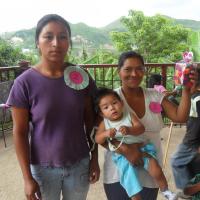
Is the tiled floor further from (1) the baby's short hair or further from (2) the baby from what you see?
(1) the baby's short hair

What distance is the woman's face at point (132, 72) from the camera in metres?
1.34

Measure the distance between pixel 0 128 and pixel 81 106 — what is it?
348 cm

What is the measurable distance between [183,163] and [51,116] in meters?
1.26

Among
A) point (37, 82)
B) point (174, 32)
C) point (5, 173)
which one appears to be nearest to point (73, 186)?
point (37, 82)

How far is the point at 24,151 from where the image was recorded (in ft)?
4.07

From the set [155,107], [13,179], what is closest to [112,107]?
[155,107]

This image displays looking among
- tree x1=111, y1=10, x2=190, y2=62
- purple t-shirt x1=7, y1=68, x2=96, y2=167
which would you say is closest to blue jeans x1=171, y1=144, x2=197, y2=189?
purple t-shirt x1=7, y1=68, x2=96, y2=167

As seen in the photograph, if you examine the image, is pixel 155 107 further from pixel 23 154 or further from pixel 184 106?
pixel 23 154

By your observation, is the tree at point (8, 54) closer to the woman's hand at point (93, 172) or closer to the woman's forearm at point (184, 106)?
the woman's hand at point (93, 172)

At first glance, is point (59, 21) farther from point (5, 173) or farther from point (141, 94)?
point (5, 173)

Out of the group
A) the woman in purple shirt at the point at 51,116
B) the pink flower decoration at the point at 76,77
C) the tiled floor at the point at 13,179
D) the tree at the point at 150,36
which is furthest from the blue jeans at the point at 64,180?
the tree at the point at 150,36

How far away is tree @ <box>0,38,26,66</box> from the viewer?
655cm

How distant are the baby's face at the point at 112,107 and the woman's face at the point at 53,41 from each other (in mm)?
292

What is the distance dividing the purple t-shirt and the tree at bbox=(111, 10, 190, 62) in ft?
24.7
